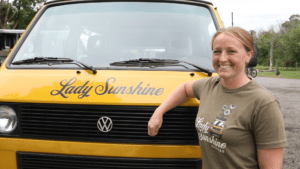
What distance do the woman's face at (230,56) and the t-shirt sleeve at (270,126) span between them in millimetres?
272

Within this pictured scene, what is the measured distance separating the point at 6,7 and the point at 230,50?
111 feet

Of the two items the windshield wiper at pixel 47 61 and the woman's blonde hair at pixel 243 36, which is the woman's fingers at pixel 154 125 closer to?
the woman's blonde hair at pixel 243 36

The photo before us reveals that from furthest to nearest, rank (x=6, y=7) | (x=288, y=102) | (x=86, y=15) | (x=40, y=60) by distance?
(x=6, y=7) < (x=288, y=102) < (x=86, y=15) < (x=40, y=60)

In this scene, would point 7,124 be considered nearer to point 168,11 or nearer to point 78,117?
point 78,117

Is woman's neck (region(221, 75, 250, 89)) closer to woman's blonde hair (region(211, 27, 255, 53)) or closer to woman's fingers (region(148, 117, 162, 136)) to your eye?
woman's blonde hair (region(211, 27, 255, 53))

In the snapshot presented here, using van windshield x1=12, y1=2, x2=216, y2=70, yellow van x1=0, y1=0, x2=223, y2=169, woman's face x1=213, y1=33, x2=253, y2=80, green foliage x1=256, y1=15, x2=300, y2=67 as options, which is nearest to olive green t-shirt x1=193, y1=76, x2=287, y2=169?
woman's face x1=213, y1=33, x2=253, y2=80

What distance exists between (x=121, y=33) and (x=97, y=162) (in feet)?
4.17

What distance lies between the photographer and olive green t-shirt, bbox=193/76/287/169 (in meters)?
1.55

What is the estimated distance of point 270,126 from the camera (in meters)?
1.54

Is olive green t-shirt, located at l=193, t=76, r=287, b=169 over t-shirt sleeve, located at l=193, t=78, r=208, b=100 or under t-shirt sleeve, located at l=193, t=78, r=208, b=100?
under

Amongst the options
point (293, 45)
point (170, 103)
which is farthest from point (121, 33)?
point (293, 45)

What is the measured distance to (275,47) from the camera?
62.1 m

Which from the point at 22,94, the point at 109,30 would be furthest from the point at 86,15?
the point at 22,94

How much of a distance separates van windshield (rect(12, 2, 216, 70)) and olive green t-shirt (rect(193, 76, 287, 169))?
85 cm
